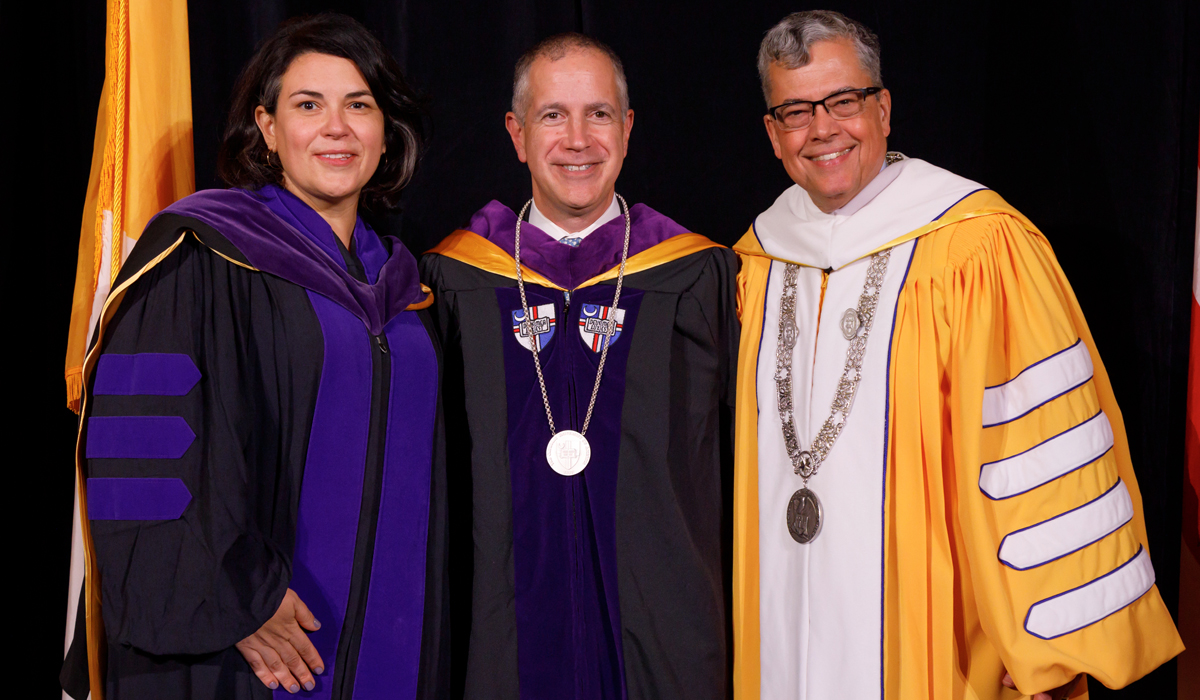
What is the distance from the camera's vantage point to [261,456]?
2.06 m

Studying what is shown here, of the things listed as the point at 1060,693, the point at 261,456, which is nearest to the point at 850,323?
the point at 1060,693

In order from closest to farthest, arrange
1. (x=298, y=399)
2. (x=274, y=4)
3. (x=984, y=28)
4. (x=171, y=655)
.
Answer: (x=171, y=655) < (x=298, y=399) < (x=274, y=4) < (x=984, y=28)

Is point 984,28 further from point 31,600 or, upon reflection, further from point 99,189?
point 31,600

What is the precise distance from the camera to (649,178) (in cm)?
367

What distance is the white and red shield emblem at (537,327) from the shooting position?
2.50 metres

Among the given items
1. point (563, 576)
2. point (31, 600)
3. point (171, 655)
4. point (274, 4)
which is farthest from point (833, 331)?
point (31, 600)

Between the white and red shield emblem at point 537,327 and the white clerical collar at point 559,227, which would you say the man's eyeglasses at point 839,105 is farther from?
the white and red shield emblem at point 537,327

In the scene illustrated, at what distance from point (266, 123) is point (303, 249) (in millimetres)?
388

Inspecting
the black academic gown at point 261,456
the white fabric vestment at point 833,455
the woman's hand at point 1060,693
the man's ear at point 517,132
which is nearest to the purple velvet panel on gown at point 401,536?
the black academic gown at point 261,456

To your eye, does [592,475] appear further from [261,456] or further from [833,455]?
[261,456]

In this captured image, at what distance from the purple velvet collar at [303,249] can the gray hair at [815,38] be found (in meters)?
1.13

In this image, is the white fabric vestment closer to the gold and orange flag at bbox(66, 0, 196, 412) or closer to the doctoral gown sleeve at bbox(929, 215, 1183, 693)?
the doctoral gown sleeve at bbox(929, 215, 1183, 693)

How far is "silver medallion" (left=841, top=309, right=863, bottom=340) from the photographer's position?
2.37m

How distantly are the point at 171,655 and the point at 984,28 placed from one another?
3.38 meters
